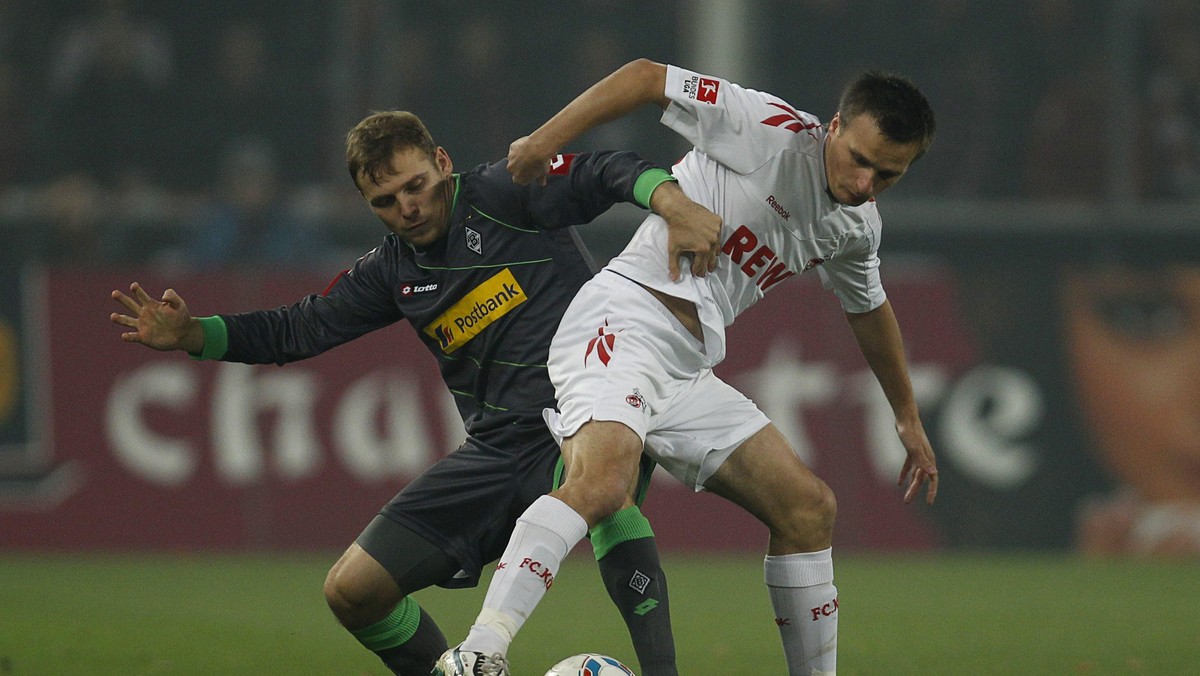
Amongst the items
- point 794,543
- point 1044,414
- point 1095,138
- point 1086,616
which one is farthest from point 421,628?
point 1095,138

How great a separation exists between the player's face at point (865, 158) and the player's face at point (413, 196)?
4.12 feet

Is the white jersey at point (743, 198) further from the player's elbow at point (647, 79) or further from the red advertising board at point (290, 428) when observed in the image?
the red advertising board at point (290, 428)

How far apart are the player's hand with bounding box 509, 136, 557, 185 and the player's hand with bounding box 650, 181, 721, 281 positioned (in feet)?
1.11

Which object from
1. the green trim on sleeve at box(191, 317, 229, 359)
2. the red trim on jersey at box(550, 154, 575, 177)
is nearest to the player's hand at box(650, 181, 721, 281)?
the red trim on jersey at box(550, 154, 575, 177)

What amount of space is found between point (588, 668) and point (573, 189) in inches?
58.0

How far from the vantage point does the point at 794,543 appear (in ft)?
16.3

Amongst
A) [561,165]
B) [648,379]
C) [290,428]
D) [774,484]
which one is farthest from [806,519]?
[290,428]

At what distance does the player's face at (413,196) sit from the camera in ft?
16.3

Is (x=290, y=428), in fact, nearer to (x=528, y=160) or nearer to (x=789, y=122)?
(x=528, y=160)

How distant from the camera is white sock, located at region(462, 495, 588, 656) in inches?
165

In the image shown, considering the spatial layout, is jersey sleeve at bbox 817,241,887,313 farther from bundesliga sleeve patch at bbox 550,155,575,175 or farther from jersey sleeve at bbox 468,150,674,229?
bundesliga sleeve patch at bbox 550,155,575,175

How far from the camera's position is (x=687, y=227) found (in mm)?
4730

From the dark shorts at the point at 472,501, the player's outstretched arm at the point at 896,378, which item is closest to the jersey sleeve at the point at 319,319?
the dark shorts at the point at 472,501

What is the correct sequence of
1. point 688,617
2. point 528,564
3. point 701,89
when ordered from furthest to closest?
1. point 688,617
2. point 701,89
3. point 528,564
